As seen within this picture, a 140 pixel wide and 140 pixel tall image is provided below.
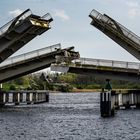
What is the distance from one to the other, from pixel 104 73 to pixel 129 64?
3281mm

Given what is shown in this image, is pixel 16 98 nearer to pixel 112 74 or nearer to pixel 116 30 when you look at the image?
pixel 112 74

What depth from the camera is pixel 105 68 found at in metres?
43.3

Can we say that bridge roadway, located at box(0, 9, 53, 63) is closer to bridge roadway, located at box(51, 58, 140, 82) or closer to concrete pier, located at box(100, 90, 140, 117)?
bridge roadway, located at box(51, 58, 140, 82)

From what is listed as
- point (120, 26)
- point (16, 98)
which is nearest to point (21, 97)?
point (16, 98)

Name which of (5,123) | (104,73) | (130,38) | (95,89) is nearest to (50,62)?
(104,73)

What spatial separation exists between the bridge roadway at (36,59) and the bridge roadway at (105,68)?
768 mm

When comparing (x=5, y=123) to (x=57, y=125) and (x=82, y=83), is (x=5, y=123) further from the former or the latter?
(x=82, y=83)

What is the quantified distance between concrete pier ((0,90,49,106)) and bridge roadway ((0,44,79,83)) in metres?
9.20

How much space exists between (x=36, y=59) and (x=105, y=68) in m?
5.87

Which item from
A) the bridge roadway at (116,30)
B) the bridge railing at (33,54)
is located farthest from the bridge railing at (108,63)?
the bridge railing at (33,54)

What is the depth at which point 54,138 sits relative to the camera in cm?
2614

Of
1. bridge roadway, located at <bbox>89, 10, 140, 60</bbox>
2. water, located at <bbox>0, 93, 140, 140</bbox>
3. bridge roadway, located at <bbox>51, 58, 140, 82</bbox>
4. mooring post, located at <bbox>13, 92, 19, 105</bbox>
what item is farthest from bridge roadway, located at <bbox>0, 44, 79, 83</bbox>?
mooring post, located at <bbox>13, 92, 19, 105</bbox>

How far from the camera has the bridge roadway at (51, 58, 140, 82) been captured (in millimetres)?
42594

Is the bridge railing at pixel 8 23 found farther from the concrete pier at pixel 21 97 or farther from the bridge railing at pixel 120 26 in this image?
the concrete pier at pixel 21 97
